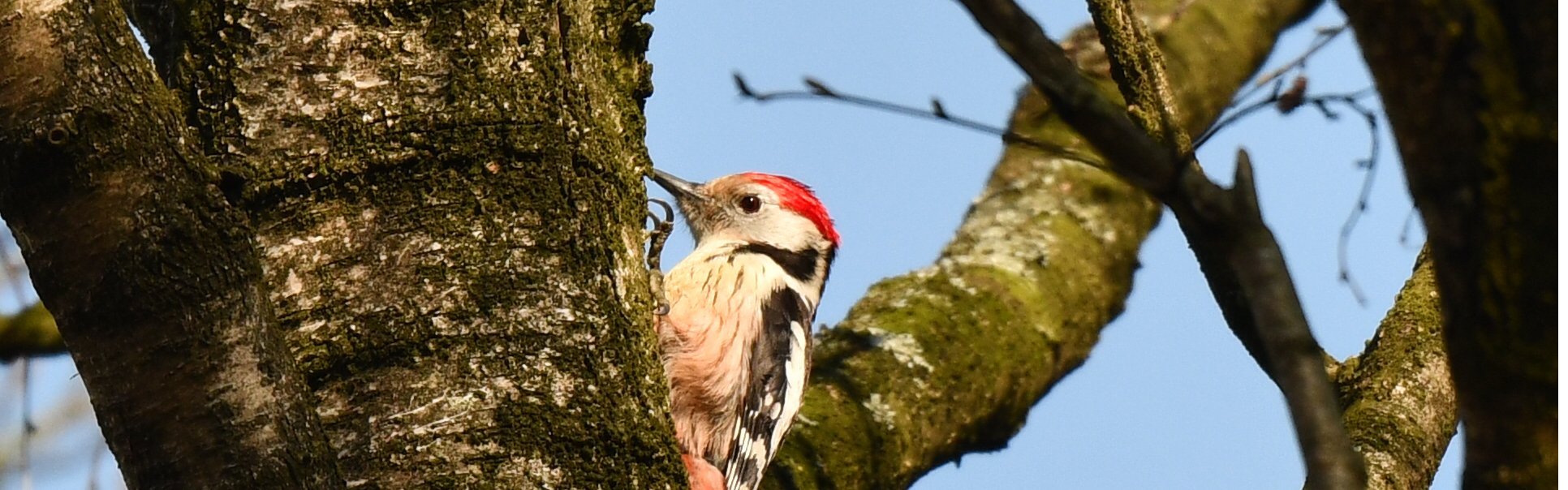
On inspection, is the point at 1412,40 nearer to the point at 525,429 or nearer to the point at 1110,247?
the point at 525,429

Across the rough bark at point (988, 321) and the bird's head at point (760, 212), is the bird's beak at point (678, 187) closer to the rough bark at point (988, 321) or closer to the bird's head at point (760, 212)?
the bird's head at point (760, 212)

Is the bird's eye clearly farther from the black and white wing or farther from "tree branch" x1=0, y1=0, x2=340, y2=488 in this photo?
"tree branch" x1=0, y1=0, x2=340, y2=488

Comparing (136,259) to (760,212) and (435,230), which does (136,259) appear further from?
(760,212)

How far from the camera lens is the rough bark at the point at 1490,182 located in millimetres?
1087

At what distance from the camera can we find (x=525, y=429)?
7.09ft

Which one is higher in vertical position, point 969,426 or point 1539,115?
point 969,426

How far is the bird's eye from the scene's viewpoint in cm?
519

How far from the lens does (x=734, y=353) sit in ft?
13.9

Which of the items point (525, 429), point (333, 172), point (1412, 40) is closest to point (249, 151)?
point (333, 172)

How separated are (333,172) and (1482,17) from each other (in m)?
1.65

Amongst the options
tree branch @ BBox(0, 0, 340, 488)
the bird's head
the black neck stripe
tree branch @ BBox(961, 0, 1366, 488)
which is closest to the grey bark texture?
tree branch @ BBox(0, 0, 340, 488)

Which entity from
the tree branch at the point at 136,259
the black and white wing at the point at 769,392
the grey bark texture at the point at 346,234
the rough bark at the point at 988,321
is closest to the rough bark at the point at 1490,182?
the grey bark texture at the point at 346,234

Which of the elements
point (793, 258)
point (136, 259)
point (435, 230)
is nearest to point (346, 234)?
point (435, 230)

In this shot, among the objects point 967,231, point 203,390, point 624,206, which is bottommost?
point 203,390
